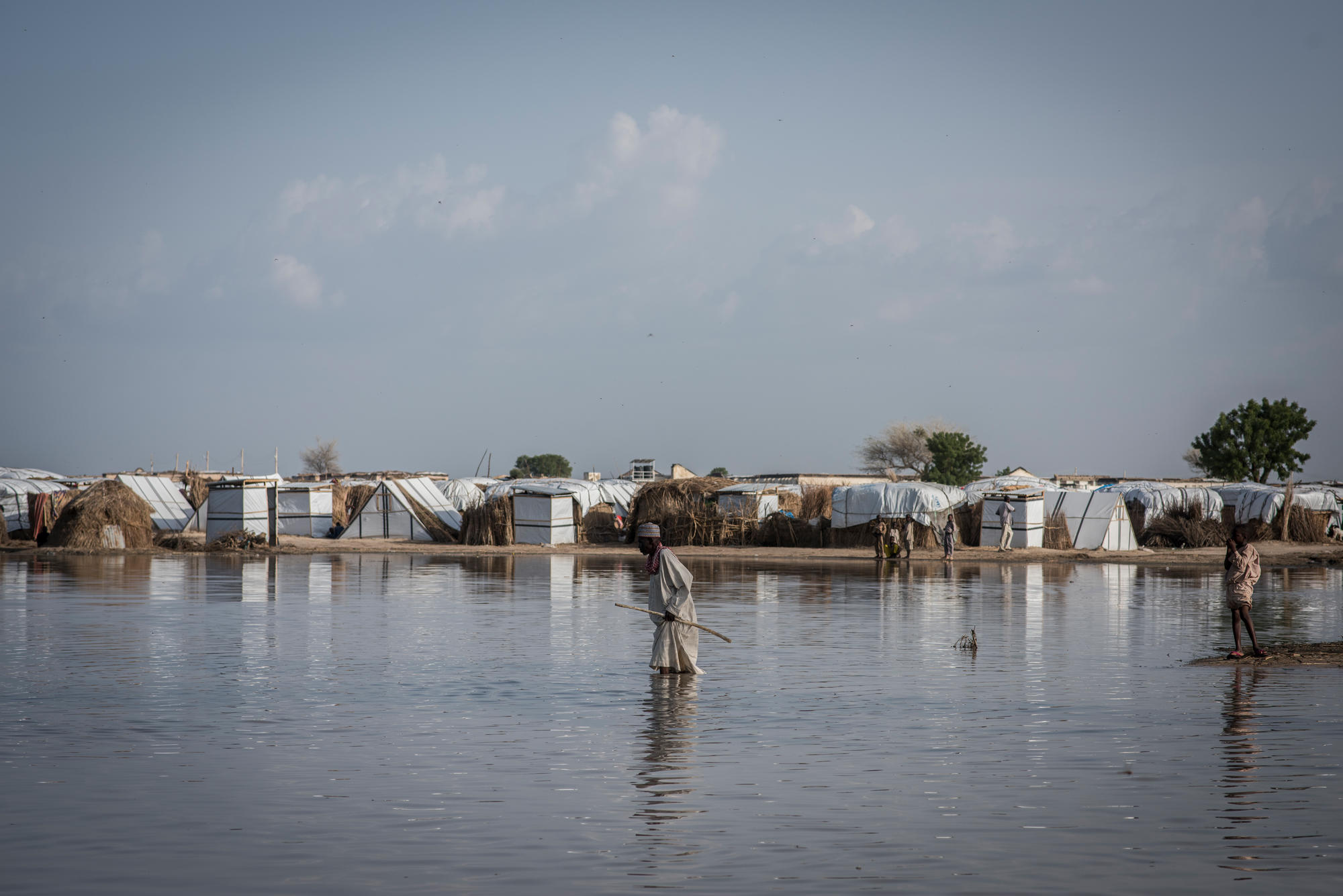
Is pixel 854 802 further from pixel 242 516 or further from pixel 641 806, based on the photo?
pixel 242 516

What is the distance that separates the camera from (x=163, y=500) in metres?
44.9

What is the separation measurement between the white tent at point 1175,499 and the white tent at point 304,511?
85.9 feet

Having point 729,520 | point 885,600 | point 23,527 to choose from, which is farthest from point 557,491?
point 885,600

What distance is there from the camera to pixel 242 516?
38.2 metres

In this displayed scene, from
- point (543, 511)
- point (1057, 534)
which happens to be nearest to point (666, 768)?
point (1057, 534)

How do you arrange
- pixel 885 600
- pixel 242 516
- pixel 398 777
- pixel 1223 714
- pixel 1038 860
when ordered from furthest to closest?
pixel 242 516 → pixel 885 600 → pixel 1223 714 → pixel 398 777 → pixel 1038 860

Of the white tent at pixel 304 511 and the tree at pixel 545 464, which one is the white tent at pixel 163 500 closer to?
the white tent at pixel 304 511

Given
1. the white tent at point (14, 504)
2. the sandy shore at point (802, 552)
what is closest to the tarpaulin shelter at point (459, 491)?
the sandy shore at point (802, 552)

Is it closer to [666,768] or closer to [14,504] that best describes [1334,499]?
[666,768]

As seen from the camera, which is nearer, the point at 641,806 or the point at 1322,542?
the point at 641,806

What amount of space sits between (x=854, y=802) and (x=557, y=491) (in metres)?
36.2

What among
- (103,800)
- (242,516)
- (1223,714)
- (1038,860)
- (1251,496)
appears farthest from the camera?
(1251,496)

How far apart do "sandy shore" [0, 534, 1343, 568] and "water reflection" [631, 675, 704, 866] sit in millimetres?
23477

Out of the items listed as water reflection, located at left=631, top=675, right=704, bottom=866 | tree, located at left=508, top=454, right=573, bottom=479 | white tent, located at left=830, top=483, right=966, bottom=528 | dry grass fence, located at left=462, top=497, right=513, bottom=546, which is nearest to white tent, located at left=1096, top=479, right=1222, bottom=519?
white tent, located at left=830, top=483, right=966, bottom=528
